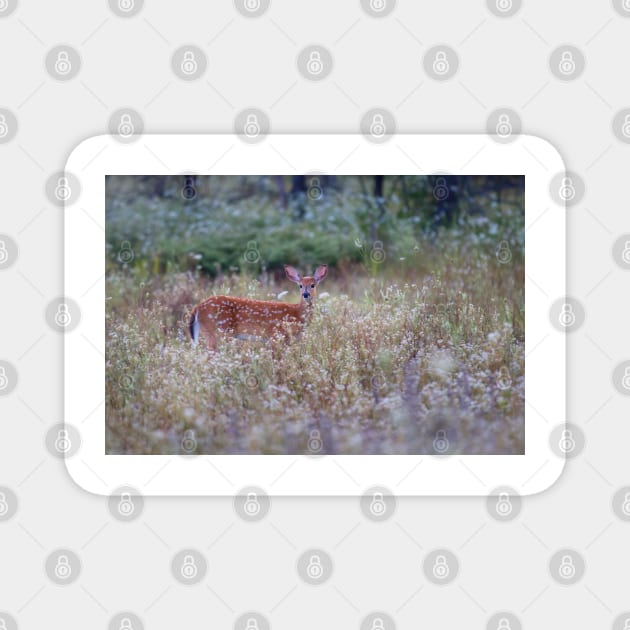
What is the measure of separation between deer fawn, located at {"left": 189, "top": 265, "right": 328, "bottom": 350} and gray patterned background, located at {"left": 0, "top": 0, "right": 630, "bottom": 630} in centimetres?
100

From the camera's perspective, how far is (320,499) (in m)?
3.68

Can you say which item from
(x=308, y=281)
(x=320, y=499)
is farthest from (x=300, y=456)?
(x=308, y=281)

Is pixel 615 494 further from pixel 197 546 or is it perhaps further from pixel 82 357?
pixel 82 357

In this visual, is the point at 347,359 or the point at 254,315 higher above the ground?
the point at 254,315

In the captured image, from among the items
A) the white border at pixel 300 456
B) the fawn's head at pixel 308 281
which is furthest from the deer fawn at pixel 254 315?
the white border at pixel 300 456

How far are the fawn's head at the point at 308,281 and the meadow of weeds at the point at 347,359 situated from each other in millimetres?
77

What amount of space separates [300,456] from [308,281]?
1.30m

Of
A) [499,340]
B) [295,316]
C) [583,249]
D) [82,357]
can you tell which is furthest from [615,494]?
[82,357]

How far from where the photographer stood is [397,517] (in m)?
3.67

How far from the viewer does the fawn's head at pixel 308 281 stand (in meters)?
4.62

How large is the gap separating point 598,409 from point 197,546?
6.98 ft

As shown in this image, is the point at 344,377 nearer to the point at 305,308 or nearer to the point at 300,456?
the point at 300,456

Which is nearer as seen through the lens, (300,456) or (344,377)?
(300,456)

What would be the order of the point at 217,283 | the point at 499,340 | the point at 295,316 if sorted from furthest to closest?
1. the point at 217,283
2. the point at 295,316
3. the point at 499,340
